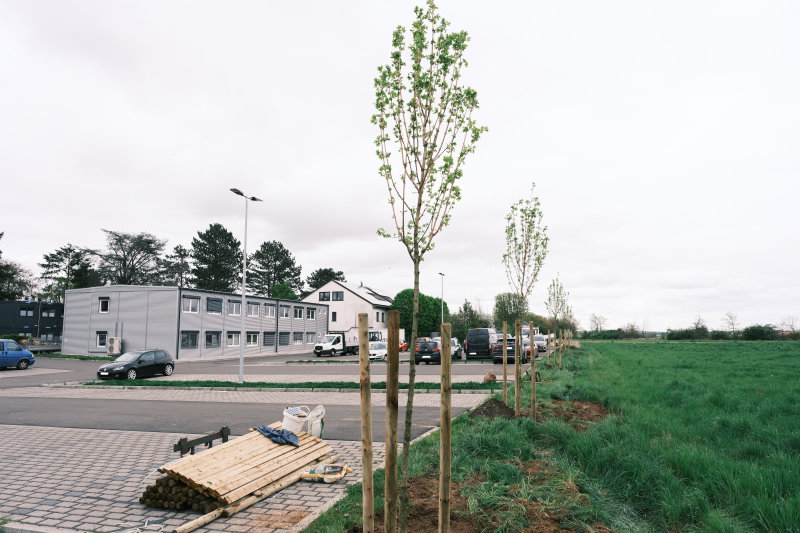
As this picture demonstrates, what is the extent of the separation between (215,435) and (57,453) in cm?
290

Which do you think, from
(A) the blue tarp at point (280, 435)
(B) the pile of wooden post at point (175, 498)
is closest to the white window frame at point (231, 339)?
(A) the blue tarp at point (280, 435)

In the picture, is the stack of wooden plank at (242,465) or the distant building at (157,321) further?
the distant building at (157,321)

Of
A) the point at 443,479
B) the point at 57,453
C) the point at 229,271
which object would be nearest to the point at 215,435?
the point at 57,453

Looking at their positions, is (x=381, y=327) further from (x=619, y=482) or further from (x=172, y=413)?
(x=619, y=482)

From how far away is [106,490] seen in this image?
598 centimetres

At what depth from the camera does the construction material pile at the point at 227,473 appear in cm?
534

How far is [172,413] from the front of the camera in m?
12.2

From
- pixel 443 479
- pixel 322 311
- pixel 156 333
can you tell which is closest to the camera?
pixel 443 479

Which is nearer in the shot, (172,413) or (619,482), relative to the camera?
(619,482)

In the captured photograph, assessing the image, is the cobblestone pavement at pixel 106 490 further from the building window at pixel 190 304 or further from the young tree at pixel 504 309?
the young tree at pixel 504 309

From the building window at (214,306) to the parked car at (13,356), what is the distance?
1588 centimetres

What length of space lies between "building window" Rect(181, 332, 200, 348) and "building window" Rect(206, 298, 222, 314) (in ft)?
8.33

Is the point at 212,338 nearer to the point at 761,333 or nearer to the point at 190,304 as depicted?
the point at 190,304

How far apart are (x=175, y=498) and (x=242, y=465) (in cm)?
88
